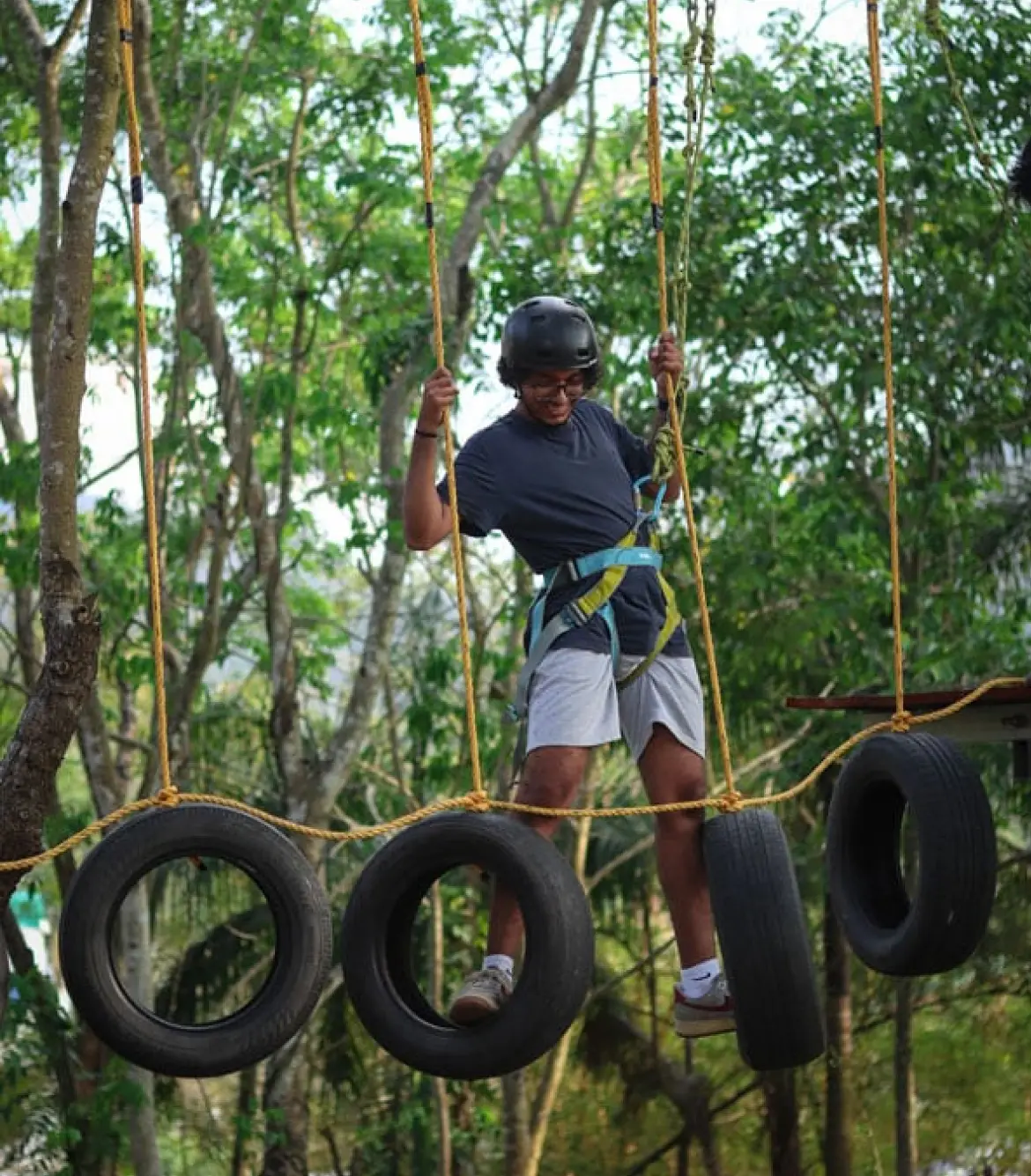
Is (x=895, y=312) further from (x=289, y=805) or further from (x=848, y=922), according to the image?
(x=848, y=922)

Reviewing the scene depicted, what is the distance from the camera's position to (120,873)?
123 inches

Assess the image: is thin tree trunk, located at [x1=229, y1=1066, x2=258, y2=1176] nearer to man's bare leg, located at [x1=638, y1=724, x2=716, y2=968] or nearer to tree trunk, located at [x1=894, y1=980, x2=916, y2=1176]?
tree trunk, located at [x1=894, y1=980, x2=916, y2=1176]

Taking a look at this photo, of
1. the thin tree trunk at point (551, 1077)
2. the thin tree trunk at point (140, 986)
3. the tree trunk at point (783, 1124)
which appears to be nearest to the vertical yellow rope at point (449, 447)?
the thin tree trunk at point (140, 986)

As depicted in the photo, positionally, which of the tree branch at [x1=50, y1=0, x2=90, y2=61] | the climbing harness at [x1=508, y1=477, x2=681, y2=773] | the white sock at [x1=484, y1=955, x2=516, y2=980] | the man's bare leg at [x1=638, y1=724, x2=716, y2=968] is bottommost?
the white sock at [x1=484, y1=955, x2=516, y2=980]

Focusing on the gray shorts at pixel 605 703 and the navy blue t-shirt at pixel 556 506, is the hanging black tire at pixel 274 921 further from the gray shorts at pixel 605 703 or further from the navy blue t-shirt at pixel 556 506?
the navy blue t-shirt at pixel 556 506

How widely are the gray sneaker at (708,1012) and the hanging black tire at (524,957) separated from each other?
0.81ft

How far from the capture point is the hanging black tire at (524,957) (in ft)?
10.2

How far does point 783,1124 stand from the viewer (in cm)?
1115

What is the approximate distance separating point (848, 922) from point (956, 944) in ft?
0.85

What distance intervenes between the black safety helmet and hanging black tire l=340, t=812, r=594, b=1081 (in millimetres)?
835

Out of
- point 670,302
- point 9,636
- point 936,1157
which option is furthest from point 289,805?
point 936,1157

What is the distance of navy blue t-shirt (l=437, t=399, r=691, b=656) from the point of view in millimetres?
3531

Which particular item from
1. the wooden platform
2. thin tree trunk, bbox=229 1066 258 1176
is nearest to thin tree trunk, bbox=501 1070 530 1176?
thin tree trunk, bbox=229 1066 258 1176

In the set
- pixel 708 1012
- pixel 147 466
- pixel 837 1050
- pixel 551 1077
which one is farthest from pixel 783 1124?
pixel 147 466
